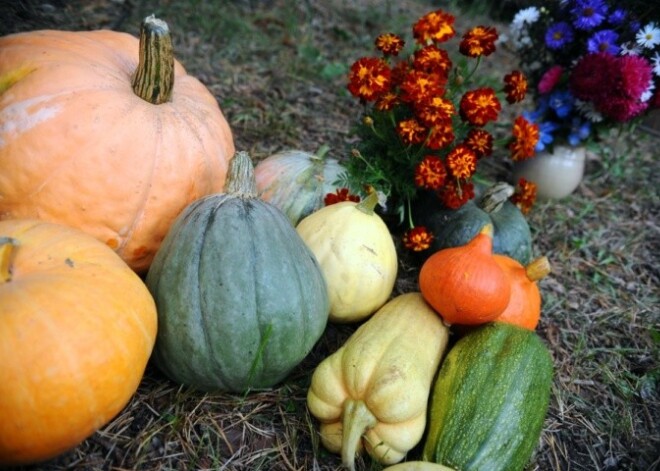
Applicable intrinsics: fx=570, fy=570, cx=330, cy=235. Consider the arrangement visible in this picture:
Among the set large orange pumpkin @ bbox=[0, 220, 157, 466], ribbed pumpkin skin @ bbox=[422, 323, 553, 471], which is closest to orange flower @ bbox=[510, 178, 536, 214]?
ribbed pumpkin skin @ bbox=[422, 323, 553, 471]

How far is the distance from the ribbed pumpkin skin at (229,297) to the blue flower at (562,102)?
95.3 inches

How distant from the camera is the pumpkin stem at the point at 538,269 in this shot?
2.33 meters

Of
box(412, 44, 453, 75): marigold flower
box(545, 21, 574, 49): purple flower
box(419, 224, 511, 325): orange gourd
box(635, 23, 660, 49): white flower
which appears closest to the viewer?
box(419, 224, 511, 325): orange gourd

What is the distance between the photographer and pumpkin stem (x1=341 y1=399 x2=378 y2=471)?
179cm

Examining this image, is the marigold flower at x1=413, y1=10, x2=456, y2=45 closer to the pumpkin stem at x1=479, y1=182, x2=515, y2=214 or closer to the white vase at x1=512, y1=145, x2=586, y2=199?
the pumpkin stem at x1=479, y1=182, x2=515, y2=214

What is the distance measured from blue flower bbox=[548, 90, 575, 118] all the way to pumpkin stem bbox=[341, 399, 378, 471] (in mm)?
2591

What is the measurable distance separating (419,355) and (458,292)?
29 cm

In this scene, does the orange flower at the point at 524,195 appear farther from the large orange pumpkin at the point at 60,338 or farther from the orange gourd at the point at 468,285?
the large orange pumpkin at the point at 60,338

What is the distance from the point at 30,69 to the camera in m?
2.09

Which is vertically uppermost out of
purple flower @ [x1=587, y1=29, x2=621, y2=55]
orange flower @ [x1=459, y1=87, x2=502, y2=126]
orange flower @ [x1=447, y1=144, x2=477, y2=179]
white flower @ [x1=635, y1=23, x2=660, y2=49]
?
white flower @ [x1=635, y1=23, x2=660, y2=49]

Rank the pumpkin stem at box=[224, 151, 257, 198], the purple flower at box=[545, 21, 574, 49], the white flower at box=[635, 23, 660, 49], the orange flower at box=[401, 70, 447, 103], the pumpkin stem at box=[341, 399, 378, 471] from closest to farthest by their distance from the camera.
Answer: the pumpkin stem at box=[341, 399, 378, 471]
the pumpkin stem at box=[224, 151, 257, 198]
the orange flower at box=[401, 70, 447, 103]
the white flower at box=[635, 23, 660, 49]
the purple flower at box=[545, 21, 574, 49]

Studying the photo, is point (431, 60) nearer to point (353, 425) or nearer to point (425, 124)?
point (425, 124)

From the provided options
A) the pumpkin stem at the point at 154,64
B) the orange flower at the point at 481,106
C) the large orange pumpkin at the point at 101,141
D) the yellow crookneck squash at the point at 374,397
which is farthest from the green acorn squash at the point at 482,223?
the pumpkin stem at the point at 154,64

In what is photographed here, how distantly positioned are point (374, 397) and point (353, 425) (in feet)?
0.36
